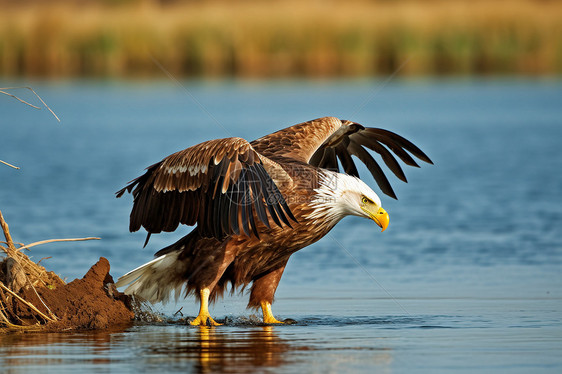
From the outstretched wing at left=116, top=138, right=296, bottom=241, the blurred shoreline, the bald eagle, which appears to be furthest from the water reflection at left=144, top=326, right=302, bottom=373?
the blurred shoreline

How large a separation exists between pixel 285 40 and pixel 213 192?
28428 millimetres

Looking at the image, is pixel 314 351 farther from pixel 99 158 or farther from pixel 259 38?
pixel 259 38

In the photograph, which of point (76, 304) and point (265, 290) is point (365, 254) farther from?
point (76, 304)

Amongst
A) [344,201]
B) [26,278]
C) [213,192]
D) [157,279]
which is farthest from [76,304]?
[344,201]

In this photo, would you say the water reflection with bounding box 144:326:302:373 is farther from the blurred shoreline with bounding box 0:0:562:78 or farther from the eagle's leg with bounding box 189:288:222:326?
the blurred shoreline with bounding box 0:0:562:78

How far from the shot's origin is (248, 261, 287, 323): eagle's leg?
8680 mm

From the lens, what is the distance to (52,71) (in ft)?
123

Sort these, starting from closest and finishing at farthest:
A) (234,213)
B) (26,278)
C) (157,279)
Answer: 1. (234,213)
2. (26,278)
3. (157,279)

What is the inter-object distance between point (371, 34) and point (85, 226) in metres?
23.7

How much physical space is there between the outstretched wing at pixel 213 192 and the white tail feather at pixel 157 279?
29 centimetres

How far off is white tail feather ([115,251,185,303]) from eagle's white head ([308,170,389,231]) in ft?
4.09

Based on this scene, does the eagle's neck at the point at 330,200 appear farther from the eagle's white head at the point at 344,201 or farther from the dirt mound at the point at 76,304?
the dirt mound at the point at 76,304

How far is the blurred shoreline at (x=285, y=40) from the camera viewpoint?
3556 centimetres

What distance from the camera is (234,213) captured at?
771 cm
